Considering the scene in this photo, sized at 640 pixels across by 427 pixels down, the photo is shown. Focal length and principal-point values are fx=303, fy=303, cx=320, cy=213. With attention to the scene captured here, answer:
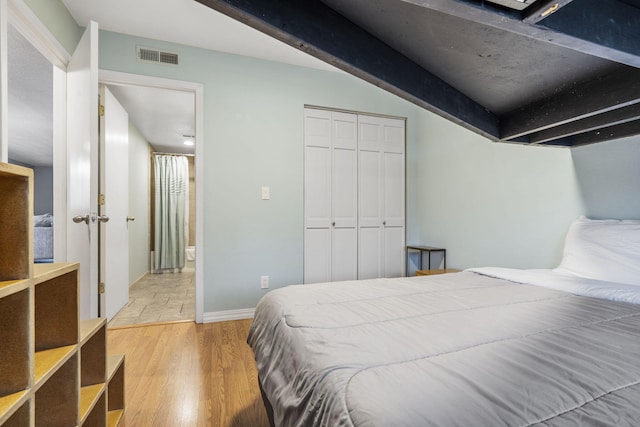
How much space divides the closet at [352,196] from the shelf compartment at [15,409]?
234 centimetres

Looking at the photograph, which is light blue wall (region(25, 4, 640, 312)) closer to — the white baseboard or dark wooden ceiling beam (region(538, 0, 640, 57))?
the white baseboard

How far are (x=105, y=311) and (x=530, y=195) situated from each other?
3609 millimetres

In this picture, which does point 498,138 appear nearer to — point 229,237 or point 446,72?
point 446,72

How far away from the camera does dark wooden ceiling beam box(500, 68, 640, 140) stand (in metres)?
0.78

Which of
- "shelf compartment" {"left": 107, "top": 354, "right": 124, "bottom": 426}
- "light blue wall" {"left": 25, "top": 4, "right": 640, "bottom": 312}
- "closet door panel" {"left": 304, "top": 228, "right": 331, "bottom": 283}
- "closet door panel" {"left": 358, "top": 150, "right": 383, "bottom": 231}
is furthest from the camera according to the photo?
"closet door panel" {"left": 358, "top": 150, "right": 383, "bottom": 231}

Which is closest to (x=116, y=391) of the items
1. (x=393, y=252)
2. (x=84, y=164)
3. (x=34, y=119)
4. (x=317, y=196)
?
(x=84, y=164)

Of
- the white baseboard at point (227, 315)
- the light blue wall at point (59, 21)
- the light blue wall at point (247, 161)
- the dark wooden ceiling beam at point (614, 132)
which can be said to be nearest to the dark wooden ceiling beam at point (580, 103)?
the dark wooden ceiling beam at point (614, 132)

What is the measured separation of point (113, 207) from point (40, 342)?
211 cm

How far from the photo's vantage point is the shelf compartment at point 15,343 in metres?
0.76

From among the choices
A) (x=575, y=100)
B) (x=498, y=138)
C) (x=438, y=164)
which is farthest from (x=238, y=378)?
(x=438, y=164)

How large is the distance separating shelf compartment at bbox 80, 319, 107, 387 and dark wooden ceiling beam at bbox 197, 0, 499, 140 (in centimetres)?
137

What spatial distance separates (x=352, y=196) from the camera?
3.24 metres

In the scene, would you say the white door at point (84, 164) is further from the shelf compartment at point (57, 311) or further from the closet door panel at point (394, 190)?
the closet door panel at point (394, 190)

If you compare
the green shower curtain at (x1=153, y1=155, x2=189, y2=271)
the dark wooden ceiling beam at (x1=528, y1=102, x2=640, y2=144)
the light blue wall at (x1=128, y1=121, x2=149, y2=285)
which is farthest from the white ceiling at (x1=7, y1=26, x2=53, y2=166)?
the dark wooden ceiling beam at (x1=528, y1=102, x2=640, y2=144)
